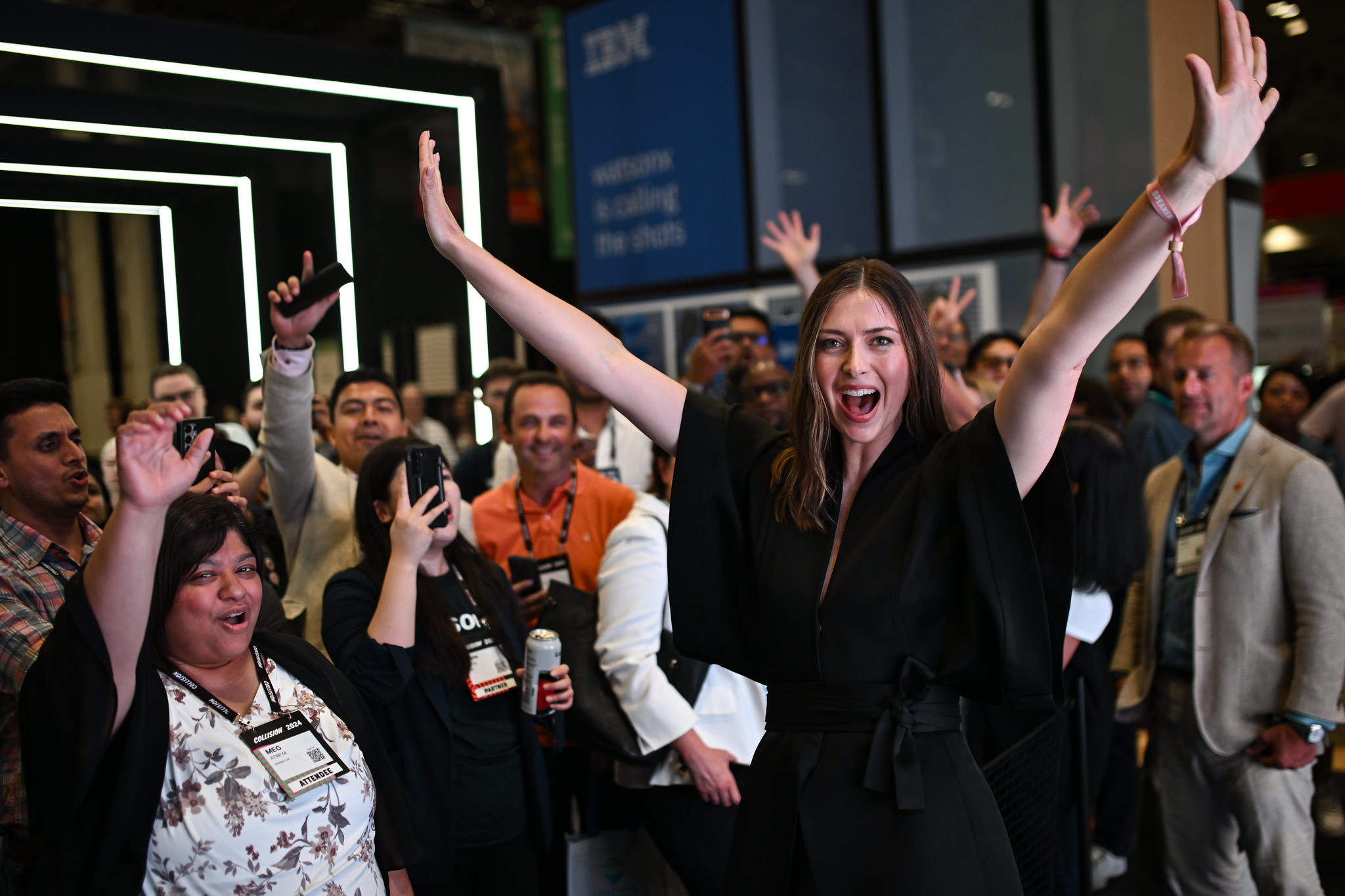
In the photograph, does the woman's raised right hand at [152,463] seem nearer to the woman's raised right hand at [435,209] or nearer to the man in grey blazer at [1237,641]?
the woman's raised right hand at [435,209]

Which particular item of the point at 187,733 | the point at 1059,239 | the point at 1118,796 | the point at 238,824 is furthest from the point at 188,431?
the point at 1118,796

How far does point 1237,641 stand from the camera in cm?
263

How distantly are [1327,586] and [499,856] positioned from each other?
200 centimetres

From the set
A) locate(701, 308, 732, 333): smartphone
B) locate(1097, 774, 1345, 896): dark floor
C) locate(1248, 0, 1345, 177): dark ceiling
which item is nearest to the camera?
locate(1097, 774, 1345, 896): dark floor

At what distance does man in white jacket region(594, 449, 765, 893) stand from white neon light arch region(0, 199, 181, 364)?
1.14 m

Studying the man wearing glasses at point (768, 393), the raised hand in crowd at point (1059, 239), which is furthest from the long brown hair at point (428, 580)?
the raised hand in crowd at point (1059, 239)

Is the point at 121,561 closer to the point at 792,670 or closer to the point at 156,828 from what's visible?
the point at 156,828

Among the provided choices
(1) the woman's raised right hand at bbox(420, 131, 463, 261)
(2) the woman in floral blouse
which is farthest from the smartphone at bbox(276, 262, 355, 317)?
(1) the woman's raised right hand at bbox(420, 131, 463, 261)

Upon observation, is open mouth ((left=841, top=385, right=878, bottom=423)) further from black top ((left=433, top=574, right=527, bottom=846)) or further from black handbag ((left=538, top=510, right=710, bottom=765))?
black top ((left=433, top=574, right=527, bottom=846))

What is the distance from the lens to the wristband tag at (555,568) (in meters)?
2.93

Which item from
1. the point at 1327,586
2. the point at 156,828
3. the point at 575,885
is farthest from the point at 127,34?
the point at 1327,586

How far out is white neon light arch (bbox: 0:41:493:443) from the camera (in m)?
2.37

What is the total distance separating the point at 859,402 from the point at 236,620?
1.11 metres

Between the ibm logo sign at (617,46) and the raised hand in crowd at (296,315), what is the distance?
17.9 feet
